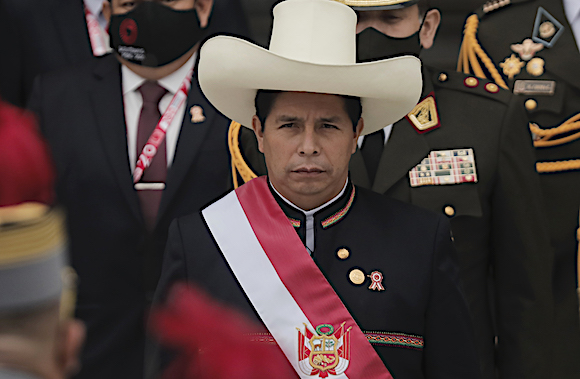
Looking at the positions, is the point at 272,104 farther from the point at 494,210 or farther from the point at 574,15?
the point at 574,15

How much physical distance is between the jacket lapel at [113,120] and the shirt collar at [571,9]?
219 centimetres

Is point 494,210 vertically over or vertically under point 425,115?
under

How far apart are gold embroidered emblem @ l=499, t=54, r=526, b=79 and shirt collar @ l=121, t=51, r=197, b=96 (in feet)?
5.03

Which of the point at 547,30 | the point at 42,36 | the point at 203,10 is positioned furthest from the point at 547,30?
the point at 42,36

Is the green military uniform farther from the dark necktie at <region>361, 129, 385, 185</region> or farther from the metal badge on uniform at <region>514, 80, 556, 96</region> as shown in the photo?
the metal badge on uniform at <region>514, 80, 556, 96</region>

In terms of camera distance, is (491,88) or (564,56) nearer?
(491,88)

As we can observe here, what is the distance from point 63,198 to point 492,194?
1.80 m

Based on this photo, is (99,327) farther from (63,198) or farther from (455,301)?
(455,301)

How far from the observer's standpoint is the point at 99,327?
3.20 metres

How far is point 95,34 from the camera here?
363 centimetres

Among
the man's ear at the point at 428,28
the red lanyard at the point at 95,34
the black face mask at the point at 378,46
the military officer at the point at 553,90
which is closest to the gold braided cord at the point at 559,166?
the military officer at the point at 553,90

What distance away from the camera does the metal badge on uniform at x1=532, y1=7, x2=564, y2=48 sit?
140 inches

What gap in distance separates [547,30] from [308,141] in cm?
189

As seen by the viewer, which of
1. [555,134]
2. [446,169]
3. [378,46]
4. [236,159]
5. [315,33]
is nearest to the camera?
[315,33]
